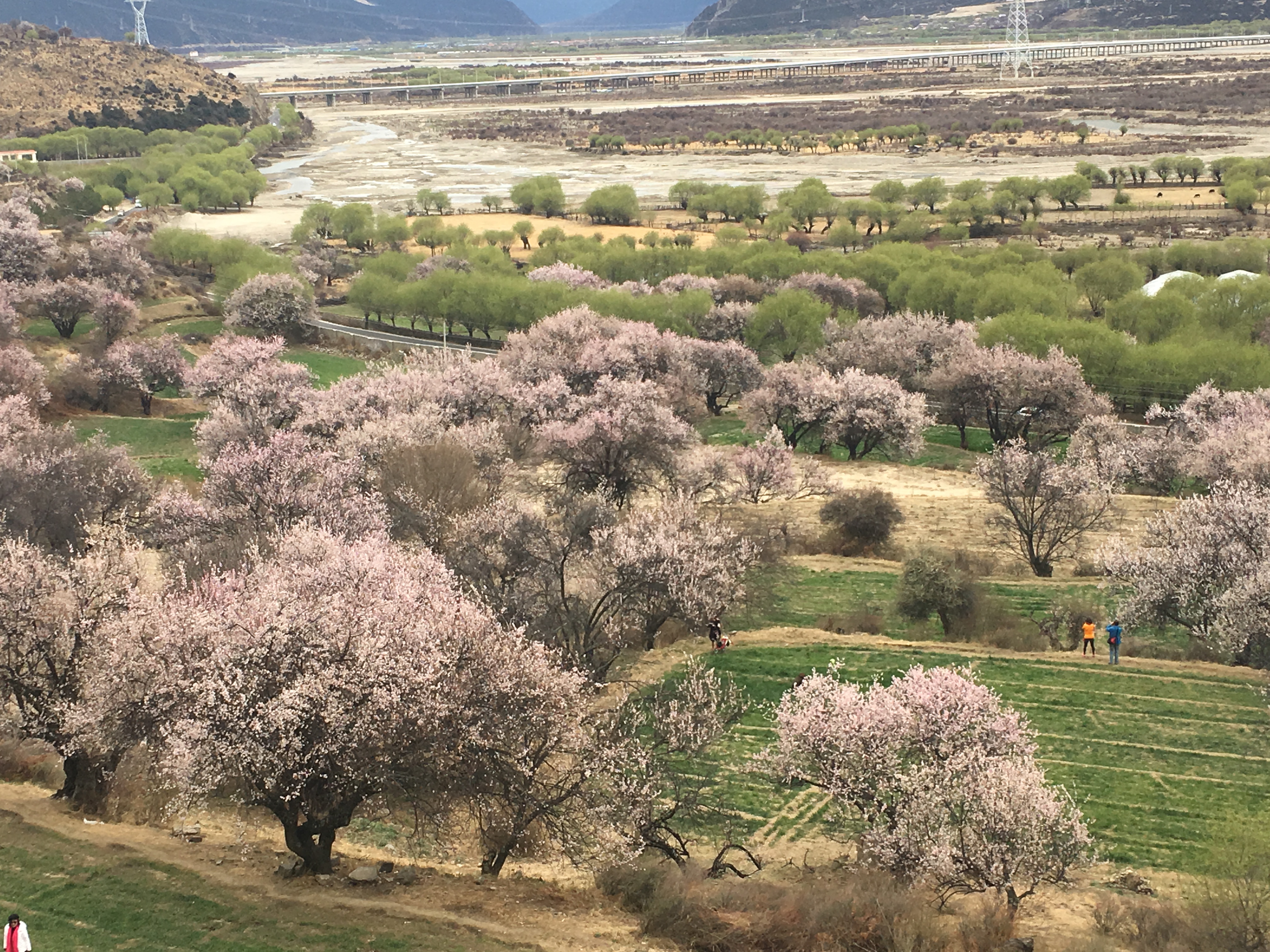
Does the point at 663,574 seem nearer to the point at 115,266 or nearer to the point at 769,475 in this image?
the point at 769,475

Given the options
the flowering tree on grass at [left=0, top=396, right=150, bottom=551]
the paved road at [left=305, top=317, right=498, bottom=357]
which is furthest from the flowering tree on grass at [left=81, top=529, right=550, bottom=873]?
the paved road at [left=305, top=317, right=498, bottom=357]

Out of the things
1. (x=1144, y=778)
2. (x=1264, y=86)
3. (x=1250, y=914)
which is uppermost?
(x=1264, y=86)

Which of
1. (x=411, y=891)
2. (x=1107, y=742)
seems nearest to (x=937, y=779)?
(x=1107, y=742)

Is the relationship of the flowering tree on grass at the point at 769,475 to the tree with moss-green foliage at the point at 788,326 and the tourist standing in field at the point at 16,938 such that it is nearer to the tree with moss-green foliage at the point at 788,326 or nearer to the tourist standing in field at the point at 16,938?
the tree with moss-green foliage at the point at 788,326

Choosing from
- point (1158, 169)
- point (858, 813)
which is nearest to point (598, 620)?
point (858, 813)

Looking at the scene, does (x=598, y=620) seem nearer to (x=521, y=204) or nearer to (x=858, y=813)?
(x=858, y=813)

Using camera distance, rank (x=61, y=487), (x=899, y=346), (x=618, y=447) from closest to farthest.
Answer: (x=61, y=487) → (x=618, y=447) → (x=899, y=346)
